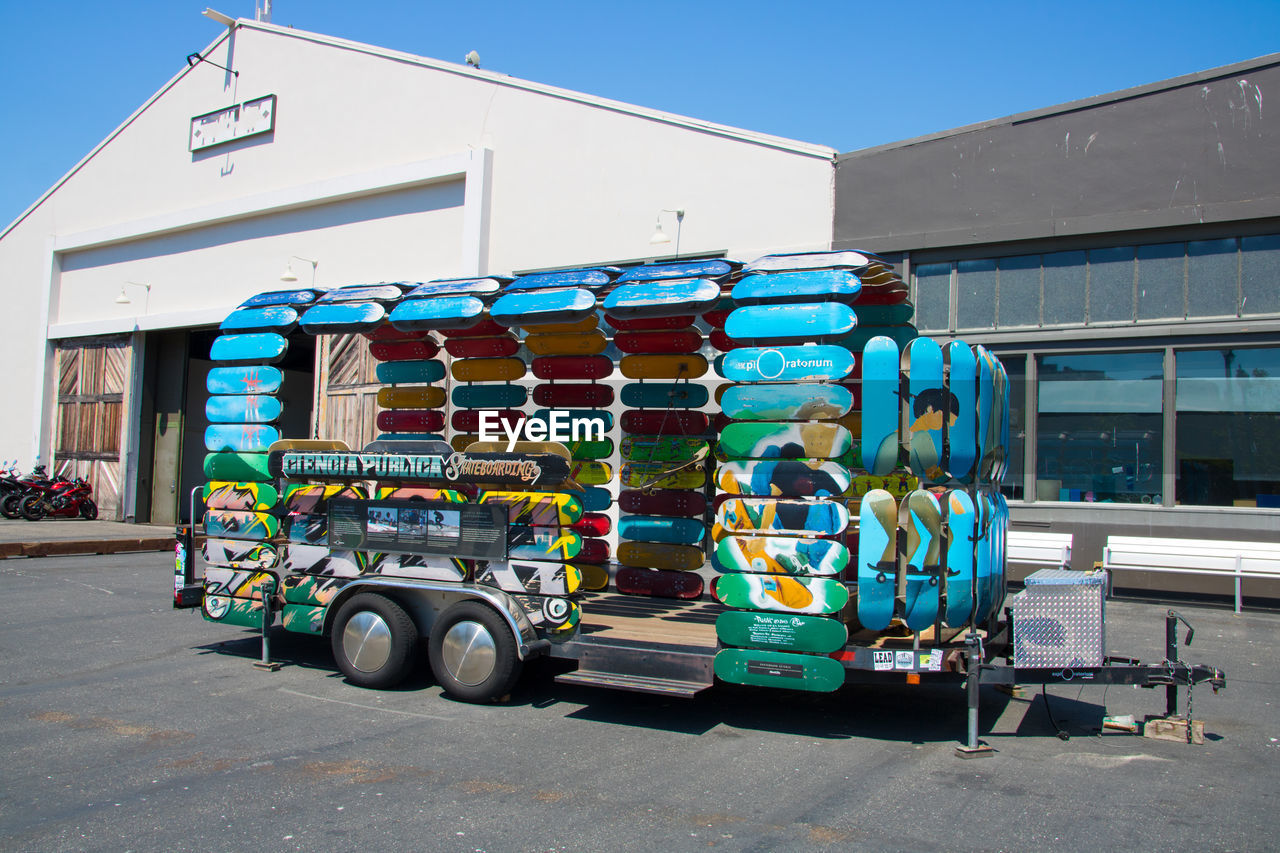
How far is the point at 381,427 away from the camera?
1029cm

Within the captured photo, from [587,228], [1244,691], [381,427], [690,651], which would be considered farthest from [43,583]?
[1244,691]

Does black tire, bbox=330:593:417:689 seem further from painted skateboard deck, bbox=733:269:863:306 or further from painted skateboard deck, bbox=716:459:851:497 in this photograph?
painted skateboard deck, bbox=733:269:863:306

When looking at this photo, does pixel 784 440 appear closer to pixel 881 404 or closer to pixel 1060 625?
pixel 881 404

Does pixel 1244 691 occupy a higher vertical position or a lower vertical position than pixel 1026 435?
lower

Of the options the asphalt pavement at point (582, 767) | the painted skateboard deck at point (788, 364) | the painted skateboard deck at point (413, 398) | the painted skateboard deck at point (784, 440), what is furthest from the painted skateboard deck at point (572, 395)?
the painted skateboard deck at point (784, 440)

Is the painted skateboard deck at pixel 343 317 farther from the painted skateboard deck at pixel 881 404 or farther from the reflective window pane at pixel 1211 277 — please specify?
the reflective window pane at pixel 1211 277

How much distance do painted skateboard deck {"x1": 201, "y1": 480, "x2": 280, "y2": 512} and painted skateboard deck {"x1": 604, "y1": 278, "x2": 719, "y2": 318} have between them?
3.34 m

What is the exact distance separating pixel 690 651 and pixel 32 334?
24.0 meters

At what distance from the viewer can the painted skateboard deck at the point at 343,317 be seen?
26.0ft

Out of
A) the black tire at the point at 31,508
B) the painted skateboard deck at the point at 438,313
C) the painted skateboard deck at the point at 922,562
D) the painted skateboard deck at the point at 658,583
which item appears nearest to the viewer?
the painted skateboard deck at the point at 922,562

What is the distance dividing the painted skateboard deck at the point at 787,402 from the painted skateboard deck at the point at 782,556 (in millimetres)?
776

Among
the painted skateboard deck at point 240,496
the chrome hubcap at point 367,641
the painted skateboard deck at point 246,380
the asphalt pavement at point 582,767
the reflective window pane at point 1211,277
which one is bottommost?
the asphalt pavement at point 582,767

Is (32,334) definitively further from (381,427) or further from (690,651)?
(690,651)

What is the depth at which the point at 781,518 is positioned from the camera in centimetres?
597
